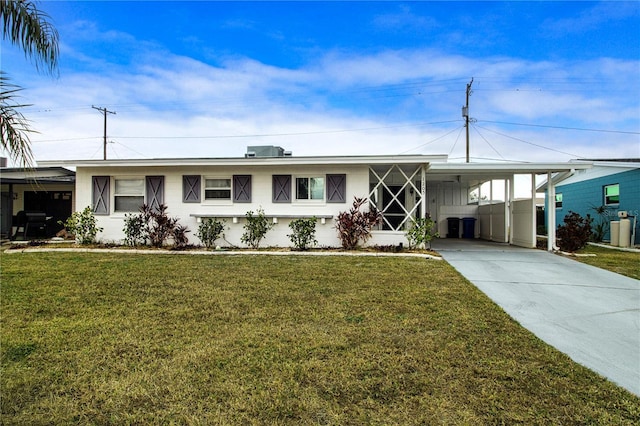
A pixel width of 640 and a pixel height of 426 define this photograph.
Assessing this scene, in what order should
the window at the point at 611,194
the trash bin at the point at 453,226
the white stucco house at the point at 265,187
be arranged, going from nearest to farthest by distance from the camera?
1. the white stucco house at the point at 265,187
2. the window at the point at 611,194
3. the trash bin at the point at 453,226

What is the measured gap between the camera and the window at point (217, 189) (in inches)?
435

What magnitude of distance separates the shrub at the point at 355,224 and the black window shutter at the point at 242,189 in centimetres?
281

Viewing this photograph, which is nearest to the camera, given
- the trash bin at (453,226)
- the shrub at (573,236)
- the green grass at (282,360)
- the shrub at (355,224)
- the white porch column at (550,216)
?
the green grass at (282,360)

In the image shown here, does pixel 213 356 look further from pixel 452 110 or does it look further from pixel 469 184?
pixel 452 110

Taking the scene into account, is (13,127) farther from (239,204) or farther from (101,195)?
(101,195)

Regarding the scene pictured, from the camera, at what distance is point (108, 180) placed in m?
11.4

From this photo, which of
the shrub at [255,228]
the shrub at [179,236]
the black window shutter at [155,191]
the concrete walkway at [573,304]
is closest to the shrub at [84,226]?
the black window shutter at [155,191]

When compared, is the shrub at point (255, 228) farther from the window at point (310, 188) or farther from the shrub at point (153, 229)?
the shrub at point (153, 229)

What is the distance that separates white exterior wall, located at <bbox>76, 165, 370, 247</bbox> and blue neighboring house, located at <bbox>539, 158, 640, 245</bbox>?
22.3 feet

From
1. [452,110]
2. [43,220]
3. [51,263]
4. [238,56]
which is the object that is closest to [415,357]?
[51,263]

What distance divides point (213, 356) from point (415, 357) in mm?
1793

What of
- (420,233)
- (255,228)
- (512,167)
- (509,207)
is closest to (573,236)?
(512,167)

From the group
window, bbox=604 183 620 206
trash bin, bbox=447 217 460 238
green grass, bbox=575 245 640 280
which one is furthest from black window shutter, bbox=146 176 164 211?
window, bbox=604 183 620 206

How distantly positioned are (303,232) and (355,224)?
1450 millimetres
